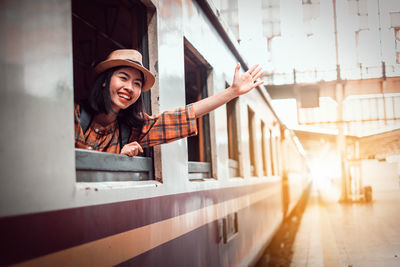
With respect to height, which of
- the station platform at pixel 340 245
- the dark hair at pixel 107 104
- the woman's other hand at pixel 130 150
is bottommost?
the station platform at pixel 340 245

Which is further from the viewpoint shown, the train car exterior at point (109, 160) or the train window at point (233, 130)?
the train window at point (233, 130)

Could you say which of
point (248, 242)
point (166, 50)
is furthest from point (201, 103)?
point (248, 242)

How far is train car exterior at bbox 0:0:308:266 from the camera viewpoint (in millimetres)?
1298

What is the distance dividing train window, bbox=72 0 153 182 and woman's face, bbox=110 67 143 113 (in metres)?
0.30

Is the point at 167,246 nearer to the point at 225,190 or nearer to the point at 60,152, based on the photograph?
the point at 60,152

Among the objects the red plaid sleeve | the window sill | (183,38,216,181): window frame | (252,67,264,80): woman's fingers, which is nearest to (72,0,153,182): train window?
the window sill

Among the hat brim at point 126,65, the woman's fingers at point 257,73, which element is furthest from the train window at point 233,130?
the hat brim at point 126,65

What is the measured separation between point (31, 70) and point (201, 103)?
4.52ft

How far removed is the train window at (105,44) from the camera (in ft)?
6.21

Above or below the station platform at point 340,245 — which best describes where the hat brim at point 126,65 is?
above

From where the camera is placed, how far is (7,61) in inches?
49.8

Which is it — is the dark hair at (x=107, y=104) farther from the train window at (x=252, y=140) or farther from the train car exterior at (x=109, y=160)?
the train window at (x=252, y=140)

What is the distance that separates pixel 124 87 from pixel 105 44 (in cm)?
244

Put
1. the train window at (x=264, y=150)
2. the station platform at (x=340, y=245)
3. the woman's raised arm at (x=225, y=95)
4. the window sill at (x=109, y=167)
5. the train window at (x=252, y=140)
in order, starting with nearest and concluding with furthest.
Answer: the window sill at (x=109, y=167) < the woman's raised arm at (x=225, y=95) < the station platform at (x=340, y=245) < the train window at (x=252, y=140) < the train window at (x=264, y=150)
